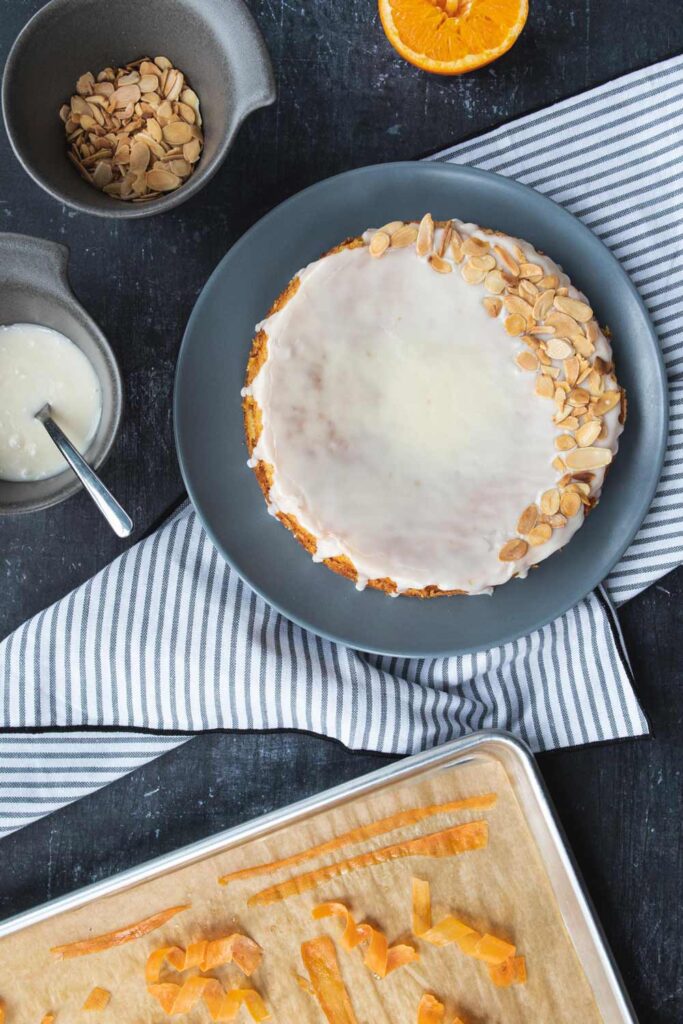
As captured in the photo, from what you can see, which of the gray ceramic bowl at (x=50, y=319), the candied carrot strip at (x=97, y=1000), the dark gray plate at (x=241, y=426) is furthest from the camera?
the candied carrot strip at (x=97, y=1000)

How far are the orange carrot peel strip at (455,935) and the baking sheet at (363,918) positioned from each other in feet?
0.06

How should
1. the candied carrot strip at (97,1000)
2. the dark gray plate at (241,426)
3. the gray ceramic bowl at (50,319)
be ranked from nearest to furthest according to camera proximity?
the gray ceramic bowl at (50,319) → the dark gray plate at (241,426) → the candied carrot strip at (97,1000)

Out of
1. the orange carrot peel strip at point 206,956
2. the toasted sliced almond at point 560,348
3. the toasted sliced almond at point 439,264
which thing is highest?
the toasted sliced almond at point 439,264

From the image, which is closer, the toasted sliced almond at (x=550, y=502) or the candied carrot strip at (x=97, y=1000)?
the toasted sliced almond at (x=550, y=502)

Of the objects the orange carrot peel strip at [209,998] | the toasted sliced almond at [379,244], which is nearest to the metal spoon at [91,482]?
the toasted sliced almond at [379,244]

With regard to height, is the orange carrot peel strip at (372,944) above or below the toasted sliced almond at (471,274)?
below

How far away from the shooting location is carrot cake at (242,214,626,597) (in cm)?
137

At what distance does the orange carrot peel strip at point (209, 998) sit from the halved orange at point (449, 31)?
58.5 inches

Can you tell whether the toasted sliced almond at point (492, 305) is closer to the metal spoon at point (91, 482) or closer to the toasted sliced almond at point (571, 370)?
the toasted sliced almond at point (571, 370)

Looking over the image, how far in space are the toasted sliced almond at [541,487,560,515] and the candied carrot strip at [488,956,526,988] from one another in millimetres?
743

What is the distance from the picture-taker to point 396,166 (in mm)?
1471

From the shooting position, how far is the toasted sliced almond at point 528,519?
53.9 inches

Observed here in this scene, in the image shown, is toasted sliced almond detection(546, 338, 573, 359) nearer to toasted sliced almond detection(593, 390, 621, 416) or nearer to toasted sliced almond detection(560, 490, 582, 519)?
toasted sliced almond detection(593, 390, 621, 416)

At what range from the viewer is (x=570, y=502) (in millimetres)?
1362
